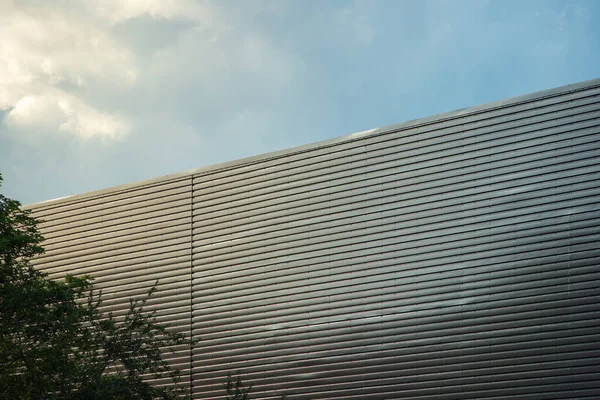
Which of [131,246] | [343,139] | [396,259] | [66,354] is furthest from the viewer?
[131,246]

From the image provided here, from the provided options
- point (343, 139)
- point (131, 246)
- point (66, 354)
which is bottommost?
point (66, 354)

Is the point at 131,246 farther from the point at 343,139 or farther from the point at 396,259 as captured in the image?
the point at 396,259

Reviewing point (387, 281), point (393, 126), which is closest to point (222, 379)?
point (387, 281)

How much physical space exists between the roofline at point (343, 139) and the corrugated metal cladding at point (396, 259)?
4 centimetres

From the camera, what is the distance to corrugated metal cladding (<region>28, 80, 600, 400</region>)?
14.8 metres

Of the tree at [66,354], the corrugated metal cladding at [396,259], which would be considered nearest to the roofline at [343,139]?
the corrugated metal cladding at [396,259]

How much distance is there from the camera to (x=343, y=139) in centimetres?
1778

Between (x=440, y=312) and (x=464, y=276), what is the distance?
2.75 ft

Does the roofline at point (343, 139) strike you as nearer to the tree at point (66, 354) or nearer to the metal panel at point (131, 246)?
the metal panel at point (131, 246)

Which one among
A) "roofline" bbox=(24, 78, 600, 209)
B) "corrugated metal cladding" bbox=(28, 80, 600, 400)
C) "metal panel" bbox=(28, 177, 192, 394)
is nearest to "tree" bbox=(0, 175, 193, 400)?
"corrugated metal cladding" bbox=(28, 80, 600, 400)

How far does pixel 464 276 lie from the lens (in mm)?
15609

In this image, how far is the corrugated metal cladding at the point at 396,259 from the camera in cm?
1475

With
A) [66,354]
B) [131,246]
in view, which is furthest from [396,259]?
[131,246]

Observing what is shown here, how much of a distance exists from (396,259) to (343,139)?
3014mm
